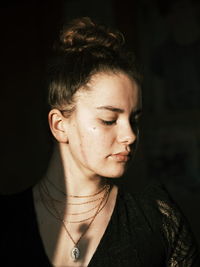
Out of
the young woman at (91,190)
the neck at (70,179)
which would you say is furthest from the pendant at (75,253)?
the neck at (70,179)

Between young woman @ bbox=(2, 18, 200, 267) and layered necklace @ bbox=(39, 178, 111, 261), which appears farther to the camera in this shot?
layered necklace @ bbox=(39, 178, 111, 261)

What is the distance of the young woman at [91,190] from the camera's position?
4.10ft

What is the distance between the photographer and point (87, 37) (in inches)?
52.3

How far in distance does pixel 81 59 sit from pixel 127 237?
0.61 m

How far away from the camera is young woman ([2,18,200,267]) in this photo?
1.25 meters

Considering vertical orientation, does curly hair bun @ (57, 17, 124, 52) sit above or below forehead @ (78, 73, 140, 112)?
above

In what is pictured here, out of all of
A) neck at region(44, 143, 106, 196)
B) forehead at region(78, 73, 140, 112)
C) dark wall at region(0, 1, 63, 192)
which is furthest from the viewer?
dark wall at region(0, 1, 63, 192)

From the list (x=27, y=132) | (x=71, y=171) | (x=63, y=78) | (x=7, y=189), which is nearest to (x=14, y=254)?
(x=71, y=171)

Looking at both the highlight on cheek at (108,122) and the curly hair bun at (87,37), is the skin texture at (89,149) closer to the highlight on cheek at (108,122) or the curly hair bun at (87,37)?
the highlight on cheek at (108,122)

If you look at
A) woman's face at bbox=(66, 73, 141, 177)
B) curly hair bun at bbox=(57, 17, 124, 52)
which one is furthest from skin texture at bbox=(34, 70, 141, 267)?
curly hair bun at bbox=(57, 17, 124, 52)

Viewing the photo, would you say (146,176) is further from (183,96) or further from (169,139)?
(183,96)

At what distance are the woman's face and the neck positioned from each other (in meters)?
0.09

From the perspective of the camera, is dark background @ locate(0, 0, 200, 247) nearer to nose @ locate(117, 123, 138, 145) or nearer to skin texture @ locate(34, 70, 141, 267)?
skin texture @ locate(34, 70, 141, 267)

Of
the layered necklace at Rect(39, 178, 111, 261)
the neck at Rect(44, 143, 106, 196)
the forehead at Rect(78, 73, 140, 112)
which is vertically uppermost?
the forehead at Rect(78, 73, 140, 112)
